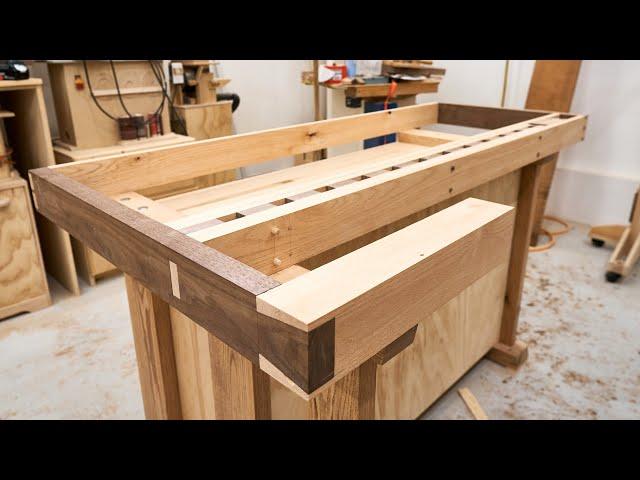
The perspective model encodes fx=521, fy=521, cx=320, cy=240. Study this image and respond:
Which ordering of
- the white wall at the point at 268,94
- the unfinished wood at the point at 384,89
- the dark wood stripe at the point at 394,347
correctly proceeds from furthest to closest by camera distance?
the white wall at the point at 268,94
the unfinished wood at the point at 384,89
the dark wood stripe at the point at 394,347

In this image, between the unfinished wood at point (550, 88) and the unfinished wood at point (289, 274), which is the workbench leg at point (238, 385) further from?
the unfinished wood at point (550, 88)

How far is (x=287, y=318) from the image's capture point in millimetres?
596

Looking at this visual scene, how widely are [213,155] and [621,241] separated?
2.57 metres

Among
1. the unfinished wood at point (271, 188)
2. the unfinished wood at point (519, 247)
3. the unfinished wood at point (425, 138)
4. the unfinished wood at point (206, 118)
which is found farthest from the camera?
the unfinished wood at point (206, 118)

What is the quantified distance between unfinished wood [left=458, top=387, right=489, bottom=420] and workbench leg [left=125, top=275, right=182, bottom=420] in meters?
1.06

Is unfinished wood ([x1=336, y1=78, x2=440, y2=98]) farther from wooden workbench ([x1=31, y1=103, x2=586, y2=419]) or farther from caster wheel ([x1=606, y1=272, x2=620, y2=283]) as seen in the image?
caster wheel ([x1=606, y1=272, x2=620, y2=283])

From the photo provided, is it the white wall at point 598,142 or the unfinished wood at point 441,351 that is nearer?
the unfinished wood at point 441,351

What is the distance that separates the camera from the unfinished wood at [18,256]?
7.66 ft

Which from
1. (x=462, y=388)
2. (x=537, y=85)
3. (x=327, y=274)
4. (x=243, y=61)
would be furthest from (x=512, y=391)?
(x=243, y=61)

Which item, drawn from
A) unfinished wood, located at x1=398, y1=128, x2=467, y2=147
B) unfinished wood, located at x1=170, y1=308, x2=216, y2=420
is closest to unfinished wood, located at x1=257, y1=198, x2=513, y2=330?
unfinished wood, located at x1=170, y1=308, x2=216, y2=420

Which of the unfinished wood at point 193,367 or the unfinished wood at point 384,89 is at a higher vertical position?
the unfinished wood at point 384,89

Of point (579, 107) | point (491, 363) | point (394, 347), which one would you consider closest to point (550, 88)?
point (579, 107)

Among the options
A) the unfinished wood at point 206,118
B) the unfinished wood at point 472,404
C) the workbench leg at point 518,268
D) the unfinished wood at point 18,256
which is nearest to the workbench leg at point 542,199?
the workbench leg at point 518,268

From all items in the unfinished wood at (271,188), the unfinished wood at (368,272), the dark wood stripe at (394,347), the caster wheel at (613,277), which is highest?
the unfinished wood at (368,272)
